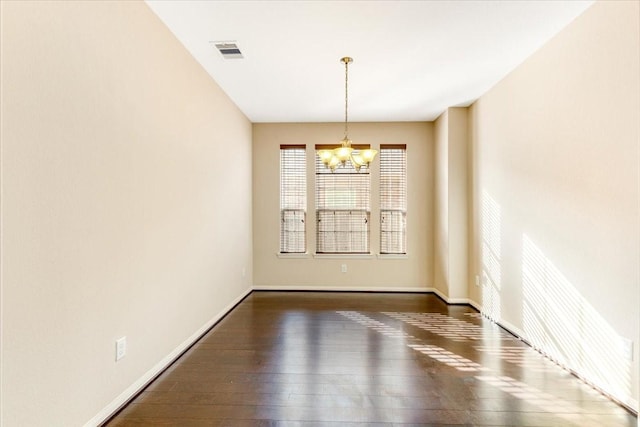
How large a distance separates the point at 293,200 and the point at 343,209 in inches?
32.8

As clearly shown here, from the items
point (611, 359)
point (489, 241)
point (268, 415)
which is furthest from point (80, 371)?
→ point (489, 241)

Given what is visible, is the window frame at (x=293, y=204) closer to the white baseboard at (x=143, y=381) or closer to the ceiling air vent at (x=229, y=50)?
the white baseboard at (x=143, y=381)

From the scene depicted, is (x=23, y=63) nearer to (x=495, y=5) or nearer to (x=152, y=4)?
(x=152, y=4)

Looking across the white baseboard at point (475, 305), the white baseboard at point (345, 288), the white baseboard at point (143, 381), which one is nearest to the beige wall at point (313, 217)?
the white baseboard at point (345, 288)

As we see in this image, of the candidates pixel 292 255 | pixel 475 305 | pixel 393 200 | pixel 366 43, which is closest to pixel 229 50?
pixel 366 43

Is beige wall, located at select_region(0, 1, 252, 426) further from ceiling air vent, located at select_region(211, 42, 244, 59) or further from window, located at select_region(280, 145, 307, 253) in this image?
window, located at select_region(280, 145, 307, 253)

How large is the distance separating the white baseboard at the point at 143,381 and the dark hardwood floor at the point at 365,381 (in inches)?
2.2

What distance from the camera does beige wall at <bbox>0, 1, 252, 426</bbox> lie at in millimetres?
1512

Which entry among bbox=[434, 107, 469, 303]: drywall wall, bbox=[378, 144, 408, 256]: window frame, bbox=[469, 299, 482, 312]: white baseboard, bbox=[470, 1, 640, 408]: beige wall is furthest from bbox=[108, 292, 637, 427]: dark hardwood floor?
bbox=[378, 144, 408, 256]: window frame

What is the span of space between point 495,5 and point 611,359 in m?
2.57

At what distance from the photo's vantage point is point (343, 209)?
227 inches

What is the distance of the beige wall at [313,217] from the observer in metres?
5.62

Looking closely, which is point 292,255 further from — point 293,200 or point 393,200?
point 393,200

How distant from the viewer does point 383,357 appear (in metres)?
3.03
